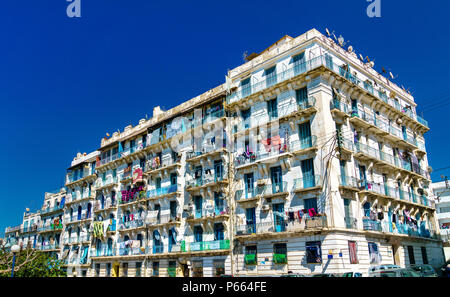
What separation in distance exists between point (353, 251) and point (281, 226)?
507 cm

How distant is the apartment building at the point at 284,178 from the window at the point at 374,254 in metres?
0.07

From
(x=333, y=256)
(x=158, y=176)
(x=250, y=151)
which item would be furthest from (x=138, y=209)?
(x=333, y=256)

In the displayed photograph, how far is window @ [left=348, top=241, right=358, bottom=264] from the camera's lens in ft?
79.8

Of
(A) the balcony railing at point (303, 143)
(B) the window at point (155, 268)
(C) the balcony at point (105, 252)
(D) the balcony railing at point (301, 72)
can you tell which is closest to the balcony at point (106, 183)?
(C) the balcony at point (105, 252)

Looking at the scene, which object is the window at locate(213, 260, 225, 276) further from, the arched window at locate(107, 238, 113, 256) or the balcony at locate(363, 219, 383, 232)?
the arched window at locate(107, 238, 113, 256)

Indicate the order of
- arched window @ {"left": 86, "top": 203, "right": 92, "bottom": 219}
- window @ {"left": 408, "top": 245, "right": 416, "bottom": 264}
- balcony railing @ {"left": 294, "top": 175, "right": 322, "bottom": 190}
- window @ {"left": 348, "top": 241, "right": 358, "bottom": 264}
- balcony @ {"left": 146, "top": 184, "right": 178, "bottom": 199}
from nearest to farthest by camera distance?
window @ {"left": 348, "top": 241, "right": 358, "bottom": 264}
balcony railing @ {"left": 294, "top": 175, "right": 322, "bottom": 190}
window @ {"left": 408, "top": 245, "right": 416, "bottom": 264}
balcony @ {"left": 146, "top": 184, "right": 178, "bottom": 199}
arched window @ {"left": 86, "top": 203, "right": 92, "bottom": 219}

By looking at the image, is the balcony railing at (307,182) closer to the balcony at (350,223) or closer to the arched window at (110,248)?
the balcony at (350,223)

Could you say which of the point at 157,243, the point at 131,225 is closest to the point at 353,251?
the point at 157,243

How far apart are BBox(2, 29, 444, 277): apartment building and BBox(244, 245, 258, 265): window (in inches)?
3.8

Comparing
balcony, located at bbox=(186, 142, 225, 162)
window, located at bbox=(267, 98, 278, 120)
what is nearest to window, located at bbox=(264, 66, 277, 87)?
window, located at bbox=(267, 98, 278, 120)

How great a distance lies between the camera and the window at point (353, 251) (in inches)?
957

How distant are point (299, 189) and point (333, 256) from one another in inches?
196
